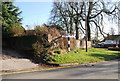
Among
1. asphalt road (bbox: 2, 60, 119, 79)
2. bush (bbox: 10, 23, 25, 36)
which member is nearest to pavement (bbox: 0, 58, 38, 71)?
asphalt road (bbox: 2, 60, 119, 79)

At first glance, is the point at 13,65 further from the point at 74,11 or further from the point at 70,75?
the point at 74,11

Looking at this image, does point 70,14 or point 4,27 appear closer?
point 4,27

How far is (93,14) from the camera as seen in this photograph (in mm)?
32969

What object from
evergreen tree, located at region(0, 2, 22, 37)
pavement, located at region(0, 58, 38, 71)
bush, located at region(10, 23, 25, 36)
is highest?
evergreen tree, located at region(0, 2, 22, 37)

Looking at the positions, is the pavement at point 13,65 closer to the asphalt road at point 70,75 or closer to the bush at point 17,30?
the asphalt road at point 70,75

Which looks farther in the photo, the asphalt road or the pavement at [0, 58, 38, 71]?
the pavement at [0, 58, 38, 71]

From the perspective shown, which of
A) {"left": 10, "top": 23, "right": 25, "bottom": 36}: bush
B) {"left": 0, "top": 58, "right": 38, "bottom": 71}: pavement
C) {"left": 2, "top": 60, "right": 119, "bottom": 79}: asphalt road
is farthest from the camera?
{"left": 10, "top": 23, "right": 25, "bottom": 36}: bush

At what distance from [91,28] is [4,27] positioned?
77.3 feet

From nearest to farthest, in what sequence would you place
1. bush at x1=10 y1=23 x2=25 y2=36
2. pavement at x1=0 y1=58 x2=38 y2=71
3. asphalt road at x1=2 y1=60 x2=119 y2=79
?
1. asphalt road at x1=2 y1=60 x2=119 y2=79
2. pavement at x1=0 y1=58 x2=38 y2=71
3. bush at x1=10 y1=23 x2=25 y2=36

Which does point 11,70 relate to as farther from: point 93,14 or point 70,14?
point 93,14

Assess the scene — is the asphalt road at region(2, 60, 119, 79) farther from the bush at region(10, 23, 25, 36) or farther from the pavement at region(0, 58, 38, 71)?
the bush at region(10, 23, 25, 36)

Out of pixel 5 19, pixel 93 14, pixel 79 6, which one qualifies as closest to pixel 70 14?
pixel 79 6

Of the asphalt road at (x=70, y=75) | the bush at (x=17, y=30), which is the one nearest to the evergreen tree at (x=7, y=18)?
the bush at (x=17, y=30)

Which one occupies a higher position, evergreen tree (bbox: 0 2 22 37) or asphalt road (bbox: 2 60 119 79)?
evergreen tree (bbox: 0 2 22 37)
